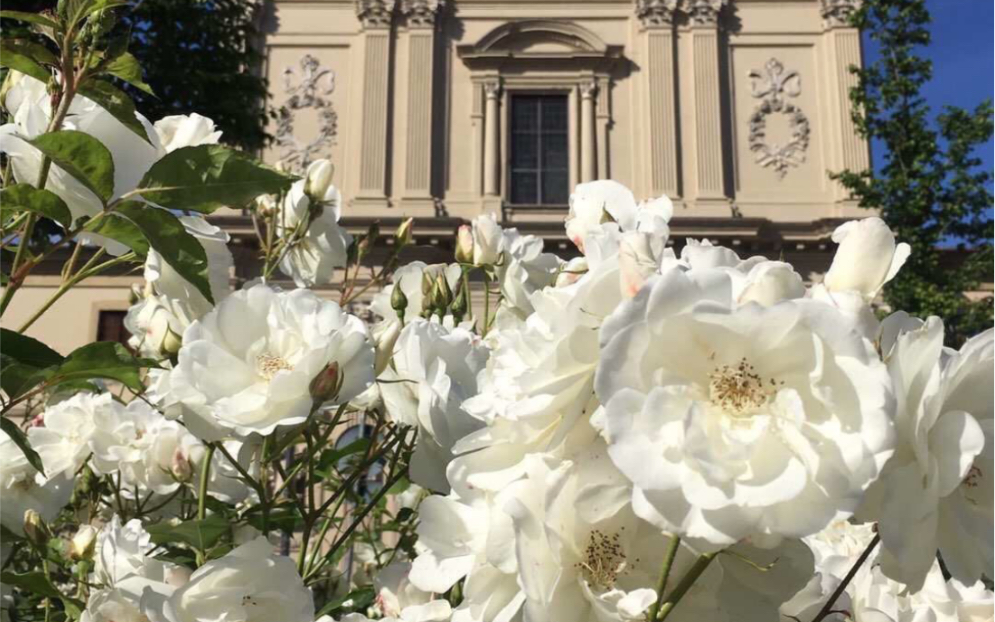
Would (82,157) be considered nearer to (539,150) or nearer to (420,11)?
(539,150)

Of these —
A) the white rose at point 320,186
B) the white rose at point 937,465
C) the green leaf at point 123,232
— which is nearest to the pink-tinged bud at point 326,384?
the green leaf at point 123,232

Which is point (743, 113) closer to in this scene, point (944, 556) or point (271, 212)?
point (271, 212)

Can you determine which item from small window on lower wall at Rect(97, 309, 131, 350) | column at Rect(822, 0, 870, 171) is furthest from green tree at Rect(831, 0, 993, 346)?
small window on lower wall at Rect(97, 309, 131, 350)

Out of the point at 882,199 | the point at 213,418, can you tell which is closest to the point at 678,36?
the point at 882,199

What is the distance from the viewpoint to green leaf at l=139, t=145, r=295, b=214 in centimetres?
84

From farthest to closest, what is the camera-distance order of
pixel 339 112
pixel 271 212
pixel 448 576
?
1. pixel 339 112
2. pixel 271 212
3. pixel 448 576

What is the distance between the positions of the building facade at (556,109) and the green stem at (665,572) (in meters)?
11.7

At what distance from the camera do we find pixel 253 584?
0.84 meters

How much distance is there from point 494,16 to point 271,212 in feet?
40.6

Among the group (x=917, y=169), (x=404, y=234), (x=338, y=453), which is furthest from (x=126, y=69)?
(x=917, y=169)

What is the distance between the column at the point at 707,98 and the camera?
1262 centimetres

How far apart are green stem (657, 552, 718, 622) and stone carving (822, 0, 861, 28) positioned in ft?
45.6

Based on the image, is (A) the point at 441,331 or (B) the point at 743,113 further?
(B) the point at 743,113

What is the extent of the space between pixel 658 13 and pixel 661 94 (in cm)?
128
